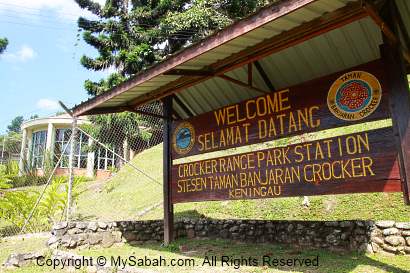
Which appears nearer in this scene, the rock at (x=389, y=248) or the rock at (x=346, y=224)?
the rock at (x=389, y=248)

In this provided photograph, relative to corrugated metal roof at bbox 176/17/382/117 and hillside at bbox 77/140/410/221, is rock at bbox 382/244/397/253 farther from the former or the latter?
corrugated metal roof at bbox 176/17/382/117

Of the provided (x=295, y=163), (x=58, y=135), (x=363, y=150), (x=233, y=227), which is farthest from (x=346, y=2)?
(x=58, y=135)

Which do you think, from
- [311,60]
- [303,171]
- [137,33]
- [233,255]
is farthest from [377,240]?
[137,33]

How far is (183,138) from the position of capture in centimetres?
786

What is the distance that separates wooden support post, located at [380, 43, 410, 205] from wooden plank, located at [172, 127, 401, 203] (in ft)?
0.48

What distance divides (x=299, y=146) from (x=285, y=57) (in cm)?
192

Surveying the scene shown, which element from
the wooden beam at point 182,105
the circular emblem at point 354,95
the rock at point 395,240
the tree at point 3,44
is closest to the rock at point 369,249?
the rock at point 395,240

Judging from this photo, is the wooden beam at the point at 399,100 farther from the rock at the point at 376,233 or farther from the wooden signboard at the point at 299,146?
the rock at the point at 376,233

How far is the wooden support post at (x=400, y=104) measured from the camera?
4.22 m

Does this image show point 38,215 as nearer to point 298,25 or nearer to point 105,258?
point 105,258

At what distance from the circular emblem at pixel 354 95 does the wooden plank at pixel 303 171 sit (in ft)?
1.03

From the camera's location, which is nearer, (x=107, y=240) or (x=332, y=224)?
(x=332, y=224)

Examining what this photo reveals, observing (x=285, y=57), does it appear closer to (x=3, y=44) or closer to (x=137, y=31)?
(x=137, y=31)

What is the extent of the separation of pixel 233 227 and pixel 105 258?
2.86 m
